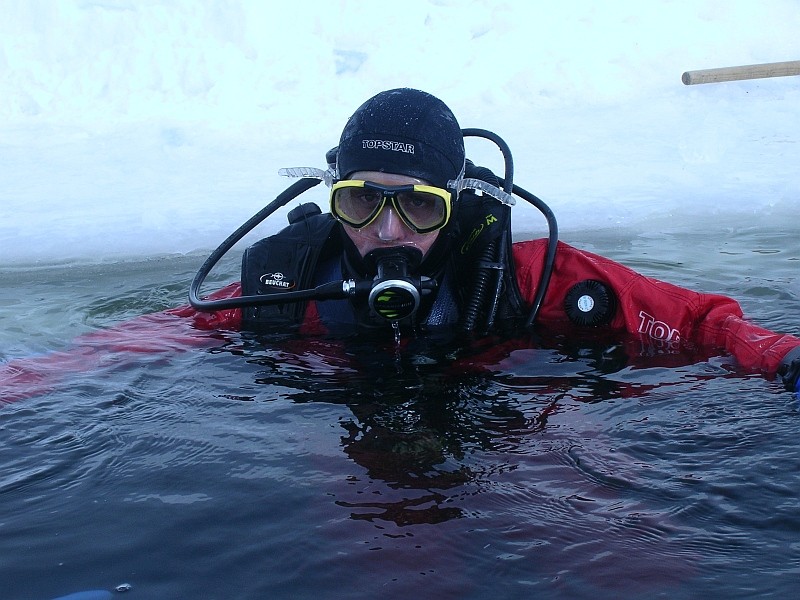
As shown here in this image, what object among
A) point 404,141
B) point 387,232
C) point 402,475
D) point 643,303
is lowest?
point 402,475

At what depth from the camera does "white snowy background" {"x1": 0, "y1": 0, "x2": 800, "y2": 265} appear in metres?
6.46

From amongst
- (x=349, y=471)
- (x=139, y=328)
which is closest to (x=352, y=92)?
(x=139, y=328)

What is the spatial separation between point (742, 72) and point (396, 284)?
509 centimetres

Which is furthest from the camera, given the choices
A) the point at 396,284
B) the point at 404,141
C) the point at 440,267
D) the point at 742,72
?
the point at 742,72

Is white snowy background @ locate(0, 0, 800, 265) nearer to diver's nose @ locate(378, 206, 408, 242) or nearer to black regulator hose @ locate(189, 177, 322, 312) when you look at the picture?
black regulator hose @ locate(189, 177, 322, 312)

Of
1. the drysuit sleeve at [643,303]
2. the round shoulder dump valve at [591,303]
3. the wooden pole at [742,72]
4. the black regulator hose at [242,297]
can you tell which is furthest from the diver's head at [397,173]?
the wooden pole at [742,72]

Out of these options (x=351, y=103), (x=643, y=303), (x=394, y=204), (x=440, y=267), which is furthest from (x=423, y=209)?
(x=351, y=103)

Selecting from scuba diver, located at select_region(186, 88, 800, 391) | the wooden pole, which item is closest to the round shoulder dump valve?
scuba diver, located at select_region(186, 88, 800, 391)

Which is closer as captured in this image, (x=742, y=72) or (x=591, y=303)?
(x=591, y=303)

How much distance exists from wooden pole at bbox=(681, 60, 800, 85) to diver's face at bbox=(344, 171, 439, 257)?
4.39 m

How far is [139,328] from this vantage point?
3311 mm

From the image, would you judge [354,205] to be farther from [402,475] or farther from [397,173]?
[402,475]

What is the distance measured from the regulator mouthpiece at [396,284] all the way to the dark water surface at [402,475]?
0.71 ft

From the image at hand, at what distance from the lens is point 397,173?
272 centimetres
